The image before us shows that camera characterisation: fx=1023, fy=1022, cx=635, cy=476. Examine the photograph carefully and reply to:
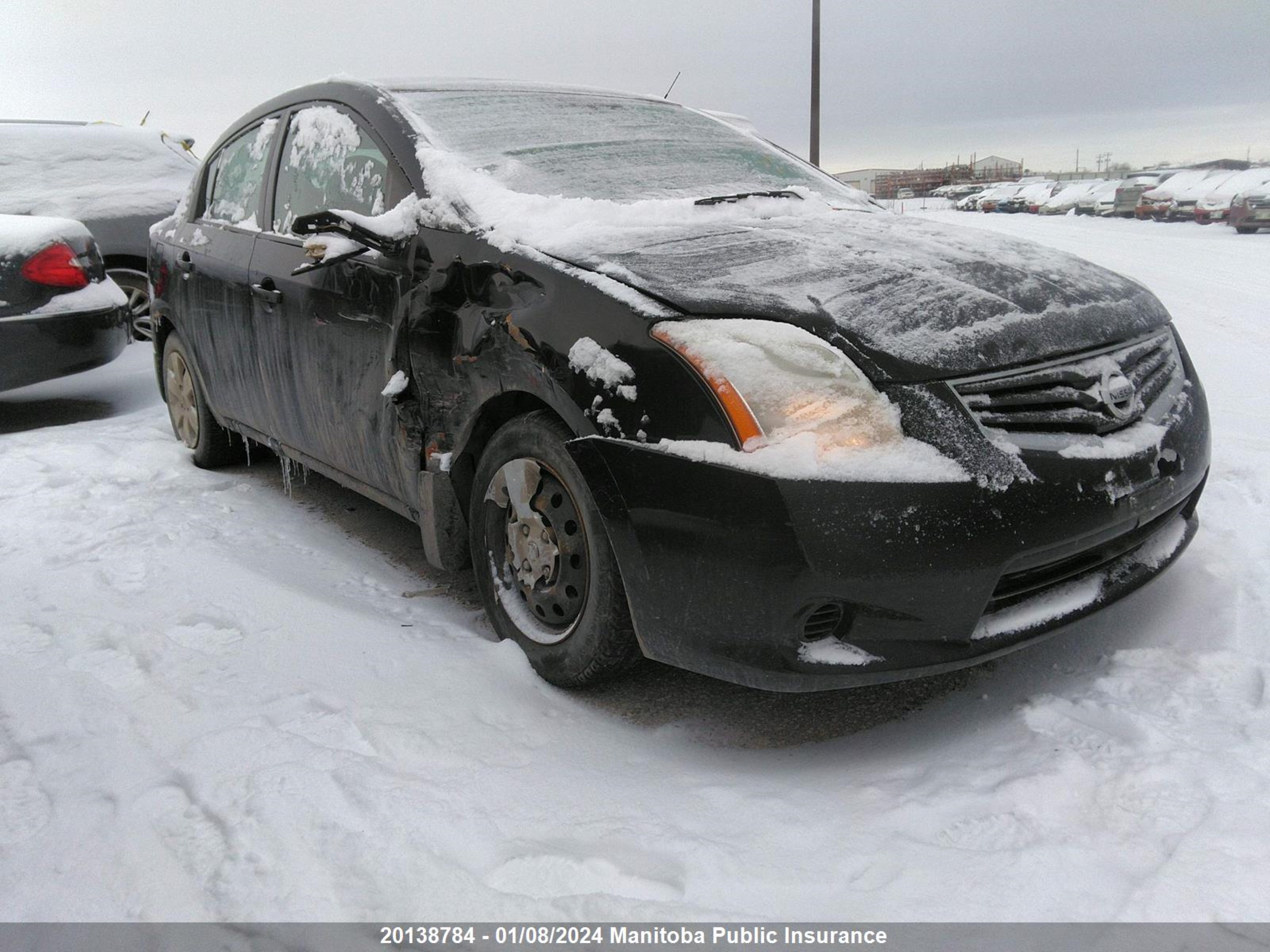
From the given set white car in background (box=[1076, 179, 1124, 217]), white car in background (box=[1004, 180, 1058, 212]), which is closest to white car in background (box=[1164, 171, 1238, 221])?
white car in background (box=[1076, 179, 1124, 217])

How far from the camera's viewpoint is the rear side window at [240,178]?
3.98 m

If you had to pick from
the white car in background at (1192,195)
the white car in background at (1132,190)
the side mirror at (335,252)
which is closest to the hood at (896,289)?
the side mirror at (335,252)

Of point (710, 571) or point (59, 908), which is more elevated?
point (710, 571)

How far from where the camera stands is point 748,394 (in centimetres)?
206

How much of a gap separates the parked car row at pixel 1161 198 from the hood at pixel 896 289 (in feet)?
65.2

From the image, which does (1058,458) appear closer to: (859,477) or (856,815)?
(859,477)

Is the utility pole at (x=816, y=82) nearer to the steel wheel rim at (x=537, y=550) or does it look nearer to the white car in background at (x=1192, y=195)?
the white car in background at (x=1192, y=195)

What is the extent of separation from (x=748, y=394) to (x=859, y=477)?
0.28m

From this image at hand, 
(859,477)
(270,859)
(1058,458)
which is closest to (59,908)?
(270,859)

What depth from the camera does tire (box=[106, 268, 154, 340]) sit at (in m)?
7.40

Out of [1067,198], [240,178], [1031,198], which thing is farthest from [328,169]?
[1031,198]

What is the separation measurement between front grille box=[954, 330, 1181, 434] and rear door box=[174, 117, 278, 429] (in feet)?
9.15

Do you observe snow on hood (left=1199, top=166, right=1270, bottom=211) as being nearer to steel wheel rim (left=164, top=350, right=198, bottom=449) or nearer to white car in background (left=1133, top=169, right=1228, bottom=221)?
white car in background (left=1133, top=169, right=1228, bottom=221)

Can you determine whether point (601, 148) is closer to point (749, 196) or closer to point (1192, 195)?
point (749, 196)
